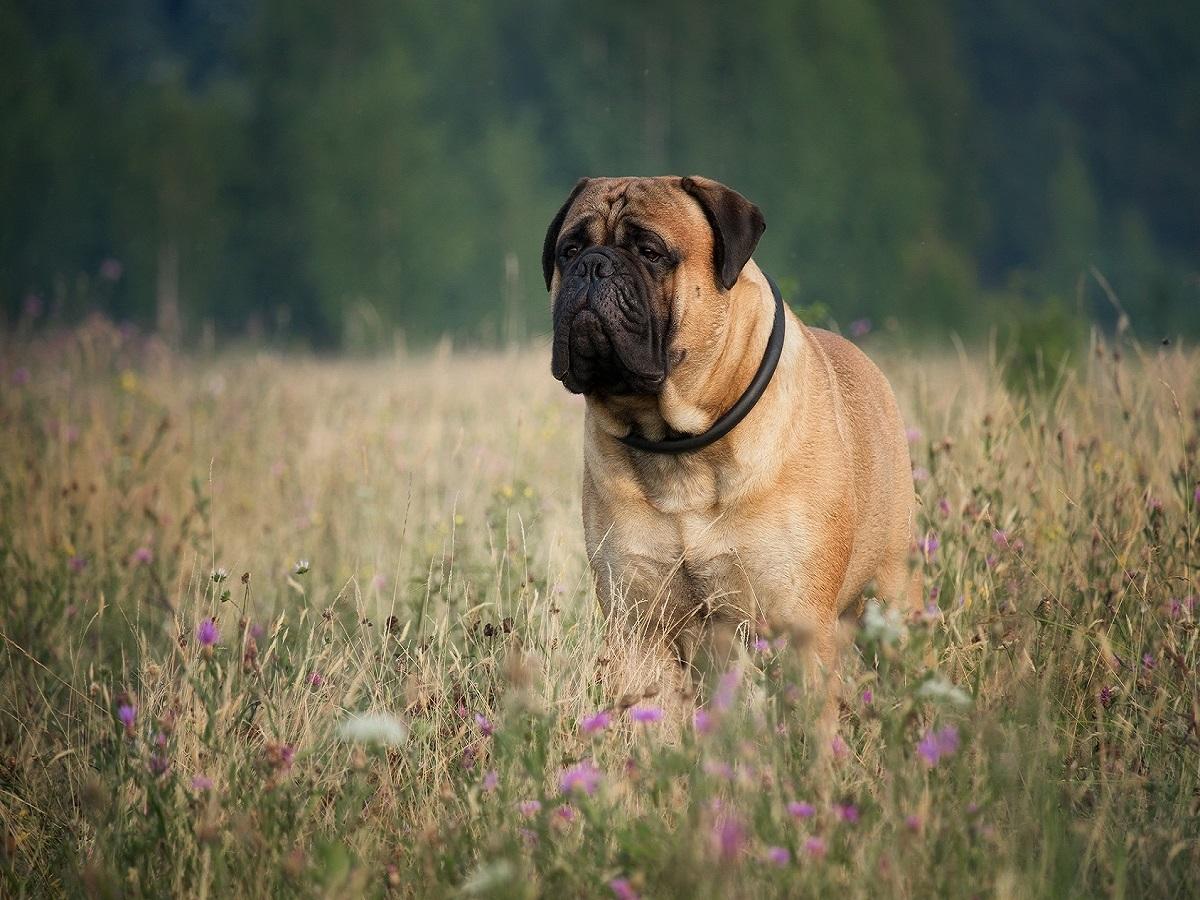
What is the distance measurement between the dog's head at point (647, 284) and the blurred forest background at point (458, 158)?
2277 cm

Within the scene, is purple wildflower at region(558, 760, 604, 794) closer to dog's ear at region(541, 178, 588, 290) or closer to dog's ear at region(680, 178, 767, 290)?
dog's ear at region(680, 178, 767, 290)

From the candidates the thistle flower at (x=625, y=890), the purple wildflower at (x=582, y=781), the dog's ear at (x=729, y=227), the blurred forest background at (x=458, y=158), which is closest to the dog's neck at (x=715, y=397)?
the dog's ear at (x=729, y=227)

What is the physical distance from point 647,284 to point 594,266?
0.18 meters

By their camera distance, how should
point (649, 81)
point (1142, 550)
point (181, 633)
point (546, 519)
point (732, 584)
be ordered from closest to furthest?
point (181, 633)
point (732, 584)
point (1142, 550)
point (546, 519)
point (649, 81)

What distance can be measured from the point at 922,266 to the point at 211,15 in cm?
5314

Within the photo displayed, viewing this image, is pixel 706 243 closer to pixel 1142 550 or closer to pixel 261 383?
pixel 1142 550

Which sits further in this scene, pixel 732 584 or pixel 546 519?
pixel 546 519

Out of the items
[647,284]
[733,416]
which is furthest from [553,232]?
[733,416]

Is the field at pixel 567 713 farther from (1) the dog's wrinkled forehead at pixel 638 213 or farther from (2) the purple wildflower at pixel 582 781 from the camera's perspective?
(1) the dog's wrinkled forehead at pixel 638 213

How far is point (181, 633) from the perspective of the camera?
3742 millimetres

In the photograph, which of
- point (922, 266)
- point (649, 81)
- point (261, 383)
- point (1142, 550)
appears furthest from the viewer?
point (649, 81)

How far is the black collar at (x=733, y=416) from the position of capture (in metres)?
4.17

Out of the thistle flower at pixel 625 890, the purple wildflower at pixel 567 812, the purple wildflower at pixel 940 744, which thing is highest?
the purple wildflower at pixel 940 744

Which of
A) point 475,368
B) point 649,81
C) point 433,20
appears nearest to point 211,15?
point 433,20
